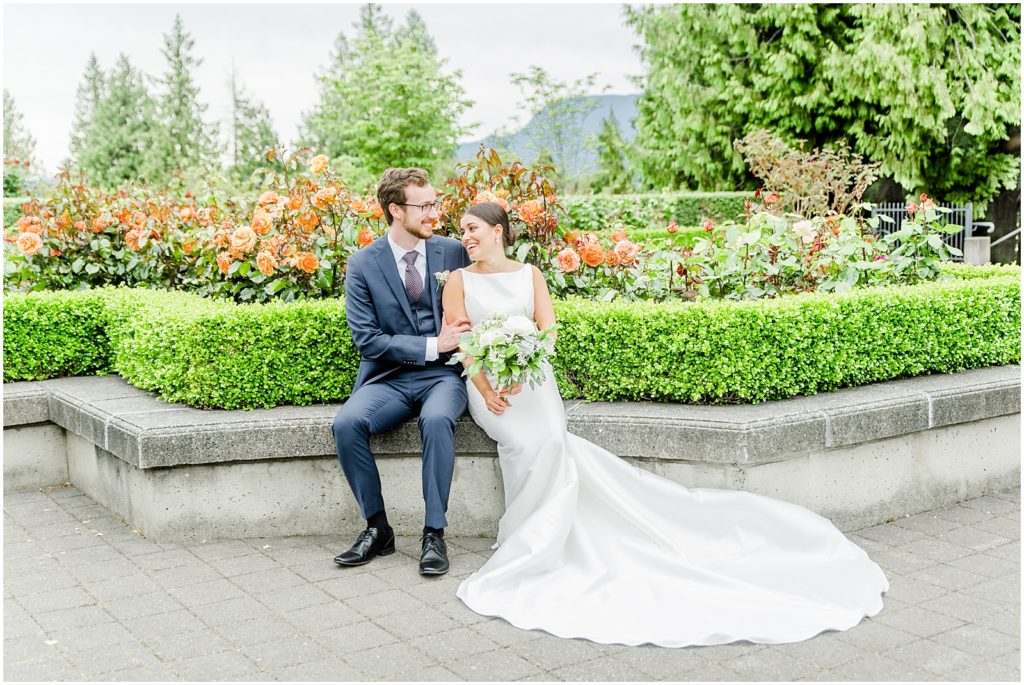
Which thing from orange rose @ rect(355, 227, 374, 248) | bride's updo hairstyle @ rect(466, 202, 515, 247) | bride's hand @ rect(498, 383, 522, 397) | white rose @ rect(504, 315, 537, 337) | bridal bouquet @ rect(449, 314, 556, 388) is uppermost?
bride's updo hairstyle @ rect(466, 202, 515, 247)

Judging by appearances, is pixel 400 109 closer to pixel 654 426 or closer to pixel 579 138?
pixel 579 138

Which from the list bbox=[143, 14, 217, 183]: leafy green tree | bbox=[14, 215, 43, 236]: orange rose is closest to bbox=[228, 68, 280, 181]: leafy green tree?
bbox=[143, 14, 217, 183]: leafy green tree

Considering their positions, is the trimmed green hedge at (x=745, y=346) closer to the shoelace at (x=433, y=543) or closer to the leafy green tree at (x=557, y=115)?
the shoelace at (x=433, y=543)

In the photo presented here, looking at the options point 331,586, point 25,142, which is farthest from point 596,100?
point 331,586

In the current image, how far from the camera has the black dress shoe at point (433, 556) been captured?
4613 millimetres

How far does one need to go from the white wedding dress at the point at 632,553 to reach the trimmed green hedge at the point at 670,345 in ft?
1.73

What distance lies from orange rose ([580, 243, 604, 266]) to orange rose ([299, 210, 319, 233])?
1699 millimetres

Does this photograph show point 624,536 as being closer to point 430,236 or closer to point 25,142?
point 430,236

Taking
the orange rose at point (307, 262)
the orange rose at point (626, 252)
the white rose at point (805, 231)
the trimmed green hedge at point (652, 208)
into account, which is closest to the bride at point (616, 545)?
the orange rose at point (626, 252)

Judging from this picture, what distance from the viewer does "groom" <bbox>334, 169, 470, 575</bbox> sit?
4773 millimetres

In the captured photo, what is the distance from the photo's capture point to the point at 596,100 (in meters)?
33.1

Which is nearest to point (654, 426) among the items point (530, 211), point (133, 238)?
point (530, 211)

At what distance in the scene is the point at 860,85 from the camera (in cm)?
1978

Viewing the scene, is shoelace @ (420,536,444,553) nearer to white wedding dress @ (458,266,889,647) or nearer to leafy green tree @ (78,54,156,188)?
white wedding dress @ (458,266,889,647)
